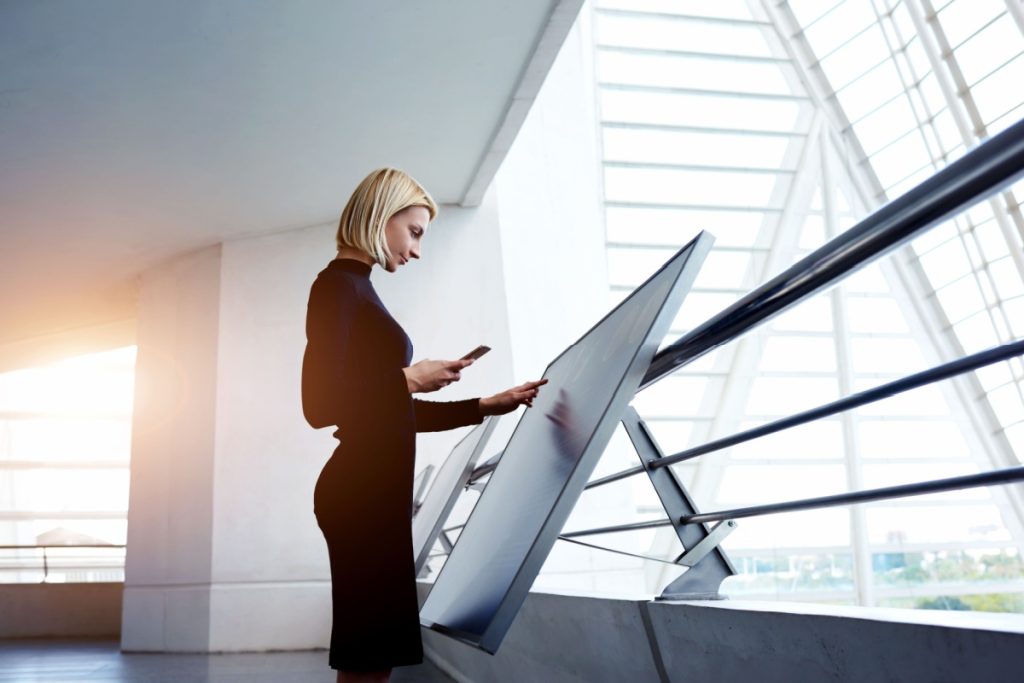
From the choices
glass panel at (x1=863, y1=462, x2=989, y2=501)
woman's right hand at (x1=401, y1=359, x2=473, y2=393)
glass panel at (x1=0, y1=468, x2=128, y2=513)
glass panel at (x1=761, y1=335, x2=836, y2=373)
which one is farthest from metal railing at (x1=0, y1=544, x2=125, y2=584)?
glass panel at (x1=863, y1=462, x2=989, y2=501)

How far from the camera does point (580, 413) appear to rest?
1.57 meters

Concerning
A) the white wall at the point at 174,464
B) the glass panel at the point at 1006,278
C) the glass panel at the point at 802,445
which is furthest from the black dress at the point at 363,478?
the glass panel at the point at 1006,278

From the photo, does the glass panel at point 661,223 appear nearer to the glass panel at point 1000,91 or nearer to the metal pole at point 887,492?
the glass panel at point 1000,91

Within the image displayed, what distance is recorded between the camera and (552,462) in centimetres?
154

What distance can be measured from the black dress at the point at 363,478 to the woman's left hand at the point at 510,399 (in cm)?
21

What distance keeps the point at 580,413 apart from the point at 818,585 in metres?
18.4

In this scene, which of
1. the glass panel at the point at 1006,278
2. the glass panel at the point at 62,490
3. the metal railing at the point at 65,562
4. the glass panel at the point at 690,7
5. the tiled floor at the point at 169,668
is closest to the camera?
the tiled floor at the point at 169,668

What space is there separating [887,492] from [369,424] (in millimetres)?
963

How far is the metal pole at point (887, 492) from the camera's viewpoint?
108 centimetres

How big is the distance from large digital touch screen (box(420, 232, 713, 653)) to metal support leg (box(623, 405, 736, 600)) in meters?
0.28

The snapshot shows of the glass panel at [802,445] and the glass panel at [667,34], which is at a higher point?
the glass panel at [667,34]

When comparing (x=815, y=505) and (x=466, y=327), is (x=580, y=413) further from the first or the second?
(x=466, y=327)

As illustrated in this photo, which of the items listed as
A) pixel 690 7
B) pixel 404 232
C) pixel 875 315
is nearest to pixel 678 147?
pixel 690 7

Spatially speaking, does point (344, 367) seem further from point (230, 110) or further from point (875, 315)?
point (875, 315)
